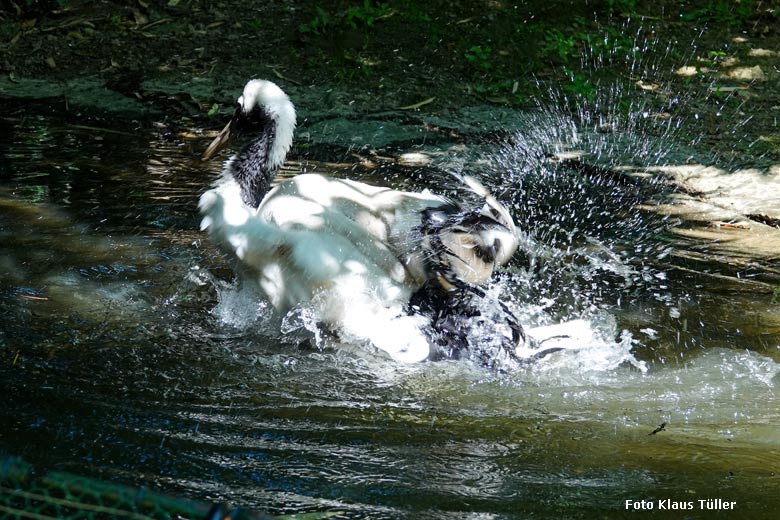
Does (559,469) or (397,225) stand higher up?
(397,225)

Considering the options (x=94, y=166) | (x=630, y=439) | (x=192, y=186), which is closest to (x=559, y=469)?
(x=630, y=439)

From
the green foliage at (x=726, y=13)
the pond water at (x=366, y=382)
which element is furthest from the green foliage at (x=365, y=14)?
the pond water at (x=366, y=382)

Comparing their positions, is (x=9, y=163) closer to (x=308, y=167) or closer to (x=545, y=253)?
(x=308, y=167)

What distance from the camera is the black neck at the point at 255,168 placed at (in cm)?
515

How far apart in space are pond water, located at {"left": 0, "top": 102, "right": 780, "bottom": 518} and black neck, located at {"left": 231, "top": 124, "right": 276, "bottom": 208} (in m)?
0.50

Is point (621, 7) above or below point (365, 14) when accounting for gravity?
above

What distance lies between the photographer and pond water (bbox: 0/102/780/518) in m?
3.13

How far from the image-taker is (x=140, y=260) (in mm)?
5176

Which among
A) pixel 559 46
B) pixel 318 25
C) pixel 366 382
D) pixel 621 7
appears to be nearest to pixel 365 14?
pixel 318 25

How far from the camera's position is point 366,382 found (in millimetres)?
4035

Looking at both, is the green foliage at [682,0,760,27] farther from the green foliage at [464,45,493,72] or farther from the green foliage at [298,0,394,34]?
the green foliage at [298,0,394,34]

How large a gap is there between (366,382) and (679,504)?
1489 millimetres

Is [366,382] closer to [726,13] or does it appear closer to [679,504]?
[679,504]

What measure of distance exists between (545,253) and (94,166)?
331cm
